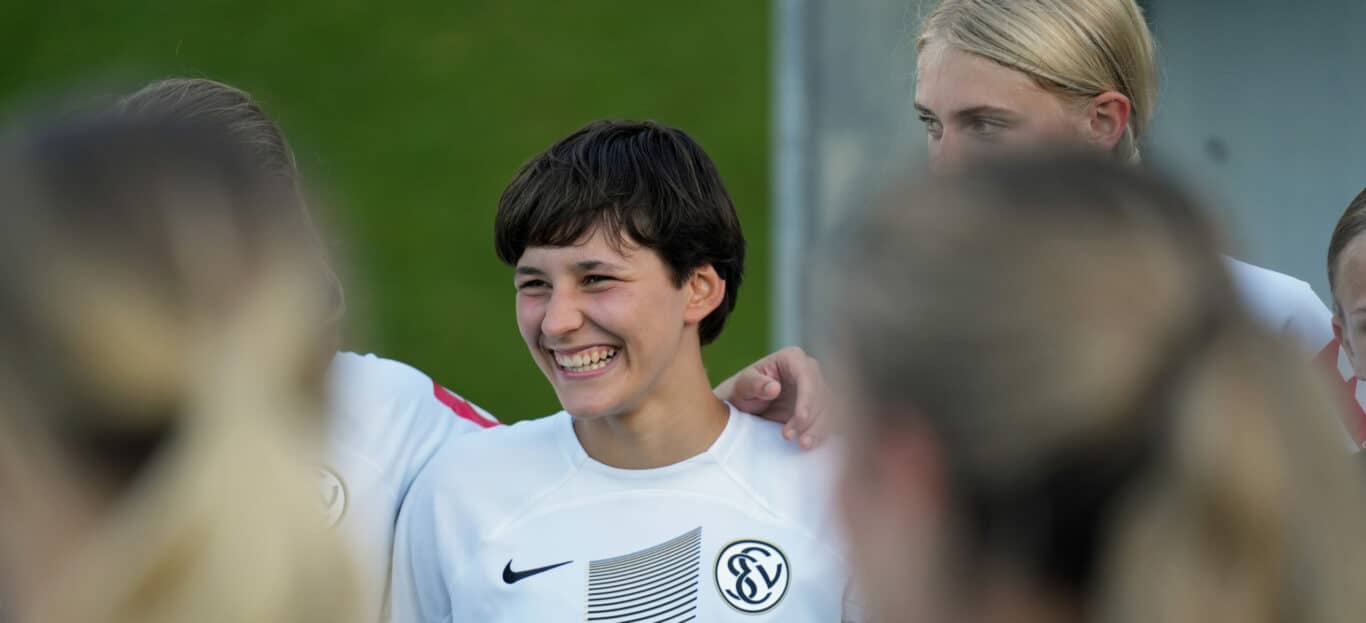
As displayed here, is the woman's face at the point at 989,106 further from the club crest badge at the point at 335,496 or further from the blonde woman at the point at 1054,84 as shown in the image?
the club crest badge at the point at 335,496

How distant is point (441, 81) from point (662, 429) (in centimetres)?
774

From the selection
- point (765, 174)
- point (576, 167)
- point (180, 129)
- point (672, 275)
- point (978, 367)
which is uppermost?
point (180, 129)

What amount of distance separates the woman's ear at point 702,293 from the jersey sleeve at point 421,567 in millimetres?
635

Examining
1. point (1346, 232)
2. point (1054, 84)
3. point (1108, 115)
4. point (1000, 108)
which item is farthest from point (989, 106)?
point (1346, 232)

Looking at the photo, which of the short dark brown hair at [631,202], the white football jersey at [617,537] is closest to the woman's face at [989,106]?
the short dark brown hair at [631,202]

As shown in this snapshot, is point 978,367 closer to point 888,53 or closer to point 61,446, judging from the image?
point 61,446

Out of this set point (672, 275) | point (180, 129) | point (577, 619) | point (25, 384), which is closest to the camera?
point (25, 384)

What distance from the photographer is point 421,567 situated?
289cm

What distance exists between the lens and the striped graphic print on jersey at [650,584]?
8.87 ft

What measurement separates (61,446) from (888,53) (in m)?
3.86

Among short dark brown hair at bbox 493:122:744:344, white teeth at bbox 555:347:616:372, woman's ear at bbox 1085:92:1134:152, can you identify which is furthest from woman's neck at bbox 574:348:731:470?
woman's ear at bbox 1085:92:1134:152

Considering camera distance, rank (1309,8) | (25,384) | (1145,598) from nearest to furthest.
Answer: (1145,598) < (25,384) < (1309,8)

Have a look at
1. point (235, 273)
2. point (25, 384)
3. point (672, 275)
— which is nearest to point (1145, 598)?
point (235, 273)

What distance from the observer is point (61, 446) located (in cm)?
123
